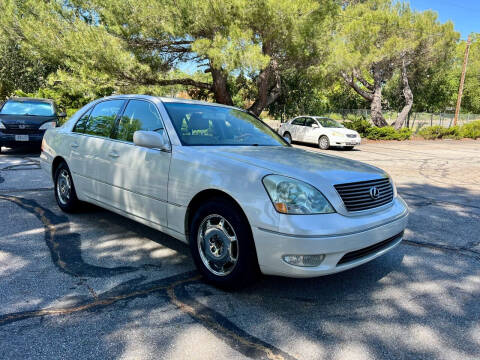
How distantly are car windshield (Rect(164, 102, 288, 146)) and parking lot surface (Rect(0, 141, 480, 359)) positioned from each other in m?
1.21

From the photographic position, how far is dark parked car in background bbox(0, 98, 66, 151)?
1034 cm

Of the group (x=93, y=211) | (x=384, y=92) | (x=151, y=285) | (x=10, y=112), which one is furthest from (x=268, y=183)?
(x=384, y=92)

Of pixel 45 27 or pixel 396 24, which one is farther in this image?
pixel 396 24

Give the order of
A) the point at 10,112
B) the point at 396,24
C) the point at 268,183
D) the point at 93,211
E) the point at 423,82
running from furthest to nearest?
the point at 423,82 → the point at 396,24 → the point at 10,112 → the point at 93,211 → the point at 268,183

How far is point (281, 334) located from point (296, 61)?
58.4 feet

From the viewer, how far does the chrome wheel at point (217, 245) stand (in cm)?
302

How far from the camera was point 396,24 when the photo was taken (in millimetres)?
23875

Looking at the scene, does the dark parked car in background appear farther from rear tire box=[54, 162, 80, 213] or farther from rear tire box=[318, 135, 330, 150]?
rear tire box=[318, 135, 330, 150]

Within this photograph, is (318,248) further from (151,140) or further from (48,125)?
(48,125)

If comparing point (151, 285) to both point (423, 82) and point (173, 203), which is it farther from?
point (423, 82)

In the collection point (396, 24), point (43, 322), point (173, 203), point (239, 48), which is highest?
point (396, 24)

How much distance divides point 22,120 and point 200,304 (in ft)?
32.2

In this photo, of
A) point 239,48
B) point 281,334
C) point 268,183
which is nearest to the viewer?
point 281,334

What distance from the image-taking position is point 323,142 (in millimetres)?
17266
